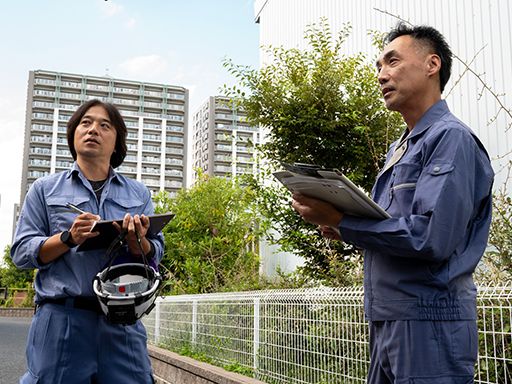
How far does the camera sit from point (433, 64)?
6.53 ft

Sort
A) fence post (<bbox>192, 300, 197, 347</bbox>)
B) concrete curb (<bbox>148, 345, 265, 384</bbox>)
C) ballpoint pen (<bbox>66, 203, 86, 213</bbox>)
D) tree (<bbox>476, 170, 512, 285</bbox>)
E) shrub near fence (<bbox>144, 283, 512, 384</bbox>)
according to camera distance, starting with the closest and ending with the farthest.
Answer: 1. ballpoint pen (<bbox>66, 203, 86, 213</bbox>)
2. shrub near fence (<bbox>144, 283, 512, 384</bbox>)
3. tree (<bbox>476, 170, 512, 285</bbox>)
4. concrete curb (<bbox>148, 345, 265, 384</bbox>)
5. fence post (<bbox>192, 300, 197, 347</bbox>)

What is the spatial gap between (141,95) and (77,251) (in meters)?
106

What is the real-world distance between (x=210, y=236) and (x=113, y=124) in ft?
40.7

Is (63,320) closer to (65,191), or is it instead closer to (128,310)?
(128,310)

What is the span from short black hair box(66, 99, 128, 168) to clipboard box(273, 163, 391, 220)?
3.77 ft

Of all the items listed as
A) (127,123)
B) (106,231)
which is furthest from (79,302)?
(127,123)

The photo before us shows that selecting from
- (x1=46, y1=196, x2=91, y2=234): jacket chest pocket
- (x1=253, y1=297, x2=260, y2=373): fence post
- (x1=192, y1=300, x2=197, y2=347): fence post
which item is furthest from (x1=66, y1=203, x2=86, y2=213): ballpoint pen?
(x1=192, y1=300, x2=197, y2=347): fence post

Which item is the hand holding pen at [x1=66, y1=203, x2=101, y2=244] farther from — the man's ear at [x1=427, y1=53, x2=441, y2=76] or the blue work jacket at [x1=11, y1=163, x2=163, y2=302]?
the man's ear at [x1=427, y1=53, x2=441, y2=76]

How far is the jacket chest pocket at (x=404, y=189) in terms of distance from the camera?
1.80 m

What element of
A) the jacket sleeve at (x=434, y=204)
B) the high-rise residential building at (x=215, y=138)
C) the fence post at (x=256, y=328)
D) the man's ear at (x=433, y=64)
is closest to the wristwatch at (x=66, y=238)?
the jacket sleeve at (x=434, y=204)

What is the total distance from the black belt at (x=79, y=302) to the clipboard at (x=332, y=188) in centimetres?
100

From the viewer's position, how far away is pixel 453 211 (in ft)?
5.36

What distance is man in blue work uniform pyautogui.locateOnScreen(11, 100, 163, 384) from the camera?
224cm

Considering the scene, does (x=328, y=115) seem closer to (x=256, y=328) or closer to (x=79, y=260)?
(x=256, y=328)
